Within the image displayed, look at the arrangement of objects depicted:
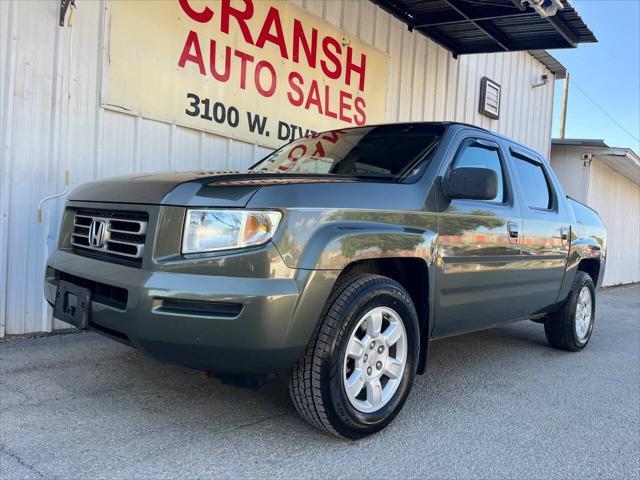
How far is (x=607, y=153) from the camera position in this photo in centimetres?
1234

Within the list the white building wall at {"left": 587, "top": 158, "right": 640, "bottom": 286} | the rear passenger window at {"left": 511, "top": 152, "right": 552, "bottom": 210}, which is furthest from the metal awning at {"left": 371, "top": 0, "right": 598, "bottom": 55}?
the white building wall at {"left": 587, "top": 158, "right": 640, "bottom": 286}

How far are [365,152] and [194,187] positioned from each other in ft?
5.08

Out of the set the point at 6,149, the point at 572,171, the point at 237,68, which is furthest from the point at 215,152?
the point at 572,171

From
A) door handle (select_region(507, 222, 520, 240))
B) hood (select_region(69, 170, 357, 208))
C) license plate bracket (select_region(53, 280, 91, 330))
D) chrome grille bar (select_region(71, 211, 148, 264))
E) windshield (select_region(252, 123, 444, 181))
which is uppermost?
windshield (select_region(252, 123, 444, 181))

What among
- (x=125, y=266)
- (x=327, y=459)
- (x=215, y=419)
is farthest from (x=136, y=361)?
(x=327, y=459)

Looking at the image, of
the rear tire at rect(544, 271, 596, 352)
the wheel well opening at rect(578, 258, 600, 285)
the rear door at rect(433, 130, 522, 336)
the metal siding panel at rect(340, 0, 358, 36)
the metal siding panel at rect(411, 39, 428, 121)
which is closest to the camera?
the rear door at rect(433, 130, 522, 336)

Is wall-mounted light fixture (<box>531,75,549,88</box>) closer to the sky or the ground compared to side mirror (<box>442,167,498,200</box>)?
closer to the sky

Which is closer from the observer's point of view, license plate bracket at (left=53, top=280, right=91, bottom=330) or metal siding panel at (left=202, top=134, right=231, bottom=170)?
license plate bracket at (left=53, top=280, right=91, bottom=330)

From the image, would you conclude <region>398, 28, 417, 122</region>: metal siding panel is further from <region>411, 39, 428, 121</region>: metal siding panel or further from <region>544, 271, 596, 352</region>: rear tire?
<region>544, 271, 596, 352</region>: rear tire

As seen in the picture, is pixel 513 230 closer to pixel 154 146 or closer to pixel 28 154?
pixel 154 146

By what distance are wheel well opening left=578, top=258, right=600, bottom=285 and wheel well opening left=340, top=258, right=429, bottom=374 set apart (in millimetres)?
2998

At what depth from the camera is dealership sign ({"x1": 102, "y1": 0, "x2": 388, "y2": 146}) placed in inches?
199

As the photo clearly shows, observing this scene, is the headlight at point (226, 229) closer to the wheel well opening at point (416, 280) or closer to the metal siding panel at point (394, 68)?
the wheel well opening at point (416, 280)

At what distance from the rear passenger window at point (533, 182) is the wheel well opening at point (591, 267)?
1.13 metres
